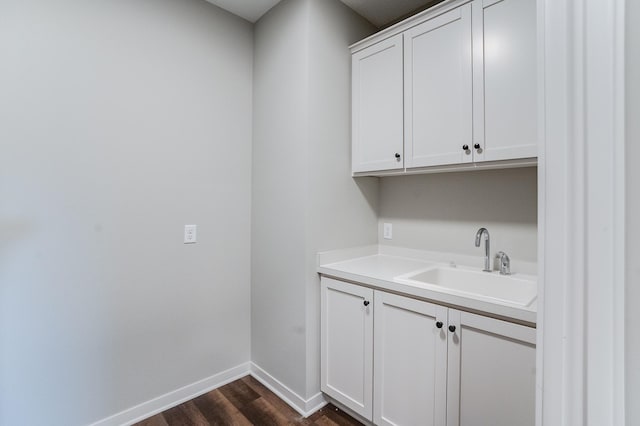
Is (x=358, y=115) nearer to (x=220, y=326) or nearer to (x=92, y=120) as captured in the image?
(x=92, y=120)

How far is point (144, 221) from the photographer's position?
181cm

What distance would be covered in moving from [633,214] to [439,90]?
146cm

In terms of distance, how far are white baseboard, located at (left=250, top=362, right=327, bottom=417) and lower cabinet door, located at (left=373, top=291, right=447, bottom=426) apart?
1.40 feet

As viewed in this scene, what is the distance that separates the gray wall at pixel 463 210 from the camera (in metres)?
1.64

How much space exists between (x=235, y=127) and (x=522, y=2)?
5.87 feet

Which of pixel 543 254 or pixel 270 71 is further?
pixel 270 71

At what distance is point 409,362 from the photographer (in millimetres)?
1479

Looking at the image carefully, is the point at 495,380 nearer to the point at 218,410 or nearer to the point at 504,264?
the point at 504,264

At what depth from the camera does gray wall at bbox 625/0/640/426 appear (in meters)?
0.39

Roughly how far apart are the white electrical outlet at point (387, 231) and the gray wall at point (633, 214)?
6.10ft

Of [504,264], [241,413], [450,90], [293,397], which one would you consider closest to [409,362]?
[504,264]

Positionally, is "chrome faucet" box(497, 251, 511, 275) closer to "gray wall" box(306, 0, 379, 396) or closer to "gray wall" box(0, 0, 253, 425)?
"gray wall" box(306, 0, 379, 396)

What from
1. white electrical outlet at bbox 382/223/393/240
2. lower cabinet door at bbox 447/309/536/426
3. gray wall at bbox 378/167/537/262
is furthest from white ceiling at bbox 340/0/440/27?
lower cabinet door at bbox 447/309/536/426

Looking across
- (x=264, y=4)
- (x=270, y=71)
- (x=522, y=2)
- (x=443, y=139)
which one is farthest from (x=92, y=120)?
(x=522, y=2)
